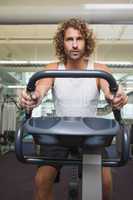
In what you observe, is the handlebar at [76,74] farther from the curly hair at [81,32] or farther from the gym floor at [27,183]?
the gym floor at [27,183]

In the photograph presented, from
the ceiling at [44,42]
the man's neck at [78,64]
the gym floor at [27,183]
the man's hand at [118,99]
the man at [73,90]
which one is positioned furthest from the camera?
the ceiling at [44,42]

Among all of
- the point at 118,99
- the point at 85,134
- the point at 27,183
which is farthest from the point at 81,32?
the point at 27,183

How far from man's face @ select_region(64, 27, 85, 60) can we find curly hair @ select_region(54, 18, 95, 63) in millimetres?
25

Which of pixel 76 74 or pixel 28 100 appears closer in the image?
pixel 76 74

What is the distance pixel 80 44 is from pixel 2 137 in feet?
19.6

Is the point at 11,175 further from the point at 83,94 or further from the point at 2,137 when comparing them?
the point at 83,94

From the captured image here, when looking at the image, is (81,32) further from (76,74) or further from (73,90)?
(76,74)

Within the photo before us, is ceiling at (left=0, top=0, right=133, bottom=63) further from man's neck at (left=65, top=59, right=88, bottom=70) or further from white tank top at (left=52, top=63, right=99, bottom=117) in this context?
white tank top at (left=52, top=63, right=99, bottom=117)

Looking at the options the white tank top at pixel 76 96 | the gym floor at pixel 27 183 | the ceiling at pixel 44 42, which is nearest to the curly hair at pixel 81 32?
the white tank top at pixel 76 96

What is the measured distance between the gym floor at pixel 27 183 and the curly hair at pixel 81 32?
82.1 inches

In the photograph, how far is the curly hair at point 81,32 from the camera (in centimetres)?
148

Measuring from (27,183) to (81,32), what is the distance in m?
2.94

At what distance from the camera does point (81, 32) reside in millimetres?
1466

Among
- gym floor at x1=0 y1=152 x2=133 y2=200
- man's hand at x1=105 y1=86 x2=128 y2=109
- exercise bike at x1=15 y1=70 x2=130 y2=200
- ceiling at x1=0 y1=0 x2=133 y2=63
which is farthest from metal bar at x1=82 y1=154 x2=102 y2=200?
ceiling at x1=0 y1=0 x2=133 y2=63
